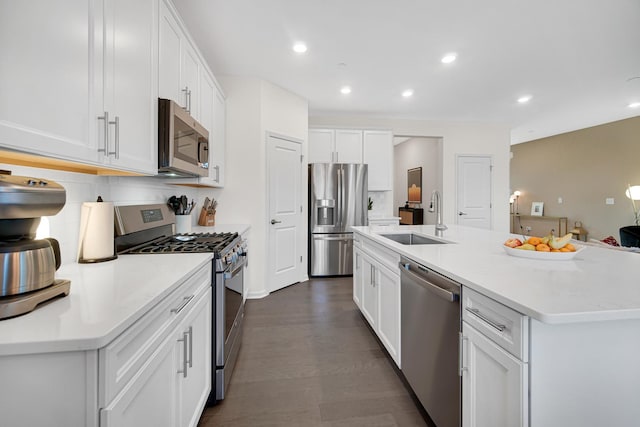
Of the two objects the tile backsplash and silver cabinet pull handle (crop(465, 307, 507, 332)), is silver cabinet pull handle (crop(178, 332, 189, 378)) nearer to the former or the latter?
the tile backsplash

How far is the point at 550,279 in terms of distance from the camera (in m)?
1.15

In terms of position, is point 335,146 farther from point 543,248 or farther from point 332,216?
point 543,248

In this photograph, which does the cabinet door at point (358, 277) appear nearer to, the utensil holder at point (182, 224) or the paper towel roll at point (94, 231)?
the utensil holder at point (182, 224)

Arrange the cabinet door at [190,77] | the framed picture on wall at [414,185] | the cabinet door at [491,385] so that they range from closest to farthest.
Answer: the cabinet door at [491,385] → the cabinet door at [190,77] → the framed picture on wall at [414,185]

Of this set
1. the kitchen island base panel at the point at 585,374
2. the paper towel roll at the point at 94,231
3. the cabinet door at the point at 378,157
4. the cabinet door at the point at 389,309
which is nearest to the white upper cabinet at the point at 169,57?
the paper towel roll at the point at 94,231

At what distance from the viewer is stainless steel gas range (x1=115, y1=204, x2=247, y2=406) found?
168 centimetres

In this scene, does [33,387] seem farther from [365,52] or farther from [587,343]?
[365,52]

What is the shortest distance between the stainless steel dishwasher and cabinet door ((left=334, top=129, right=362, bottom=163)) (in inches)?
134

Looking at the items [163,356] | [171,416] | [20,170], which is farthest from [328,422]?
[20,170]

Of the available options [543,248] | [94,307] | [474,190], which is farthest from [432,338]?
[474,190]

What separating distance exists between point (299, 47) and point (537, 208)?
756 cm

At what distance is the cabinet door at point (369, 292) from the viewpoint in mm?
2347

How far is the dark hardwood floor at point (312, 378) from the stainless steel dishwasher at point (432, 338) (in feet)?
0.81

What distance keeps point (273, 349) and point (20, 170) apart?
6.25ft
